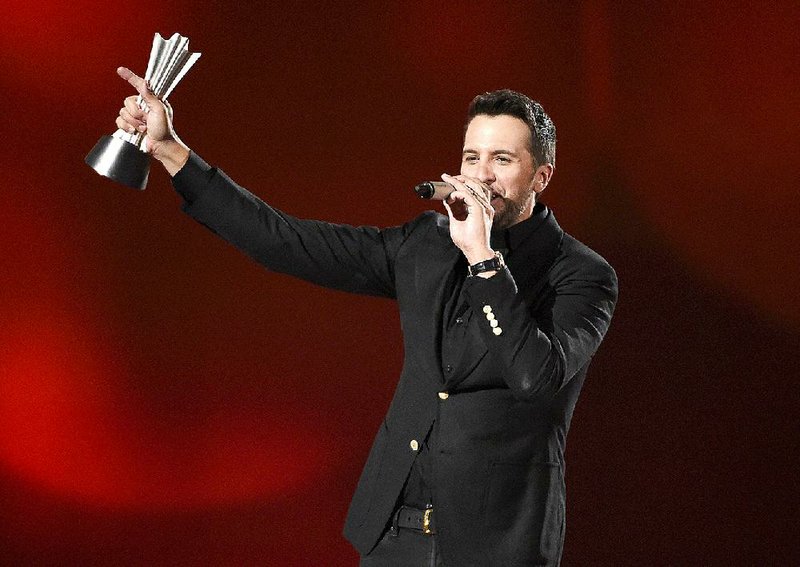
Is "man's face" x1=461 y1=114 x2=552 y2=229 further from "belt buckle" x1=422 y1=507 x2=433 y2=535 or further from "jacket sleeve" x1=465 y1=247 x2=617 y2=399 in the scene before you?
"belt buckle" x1=422 y1=507 x2=433 y2=535

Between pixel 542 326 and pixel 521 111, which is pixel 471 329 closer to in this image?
pixel 542 326

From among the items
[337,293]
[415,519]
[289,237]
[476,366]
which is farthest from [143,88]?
[337,293]

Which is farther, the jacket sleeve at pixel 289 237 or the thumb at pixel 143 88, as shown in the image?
the jacket sleeve at pixel 289 237

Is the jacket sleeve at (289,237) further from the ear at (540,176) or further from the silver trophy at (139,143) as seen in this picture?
the ear at (540,176)

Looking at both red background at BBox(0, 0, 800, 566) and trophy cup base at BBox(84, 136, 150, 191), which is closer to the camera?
trophy cup base at BBox(84, 136, 150, 191)

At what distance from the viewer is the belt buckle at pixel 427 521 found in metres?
1.88

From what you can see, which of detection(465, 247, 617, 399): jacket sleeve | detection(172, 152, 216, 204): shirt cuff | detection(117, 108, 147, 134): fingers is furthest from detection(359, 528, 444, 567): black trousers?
detection(117, 108, 147, 134): fingers

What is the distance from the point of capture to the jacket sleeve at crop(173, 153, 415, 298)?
1982 millimetres

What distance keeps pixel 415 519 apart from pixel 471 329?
35 centimetres

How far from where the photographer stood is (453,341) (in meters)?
1.94

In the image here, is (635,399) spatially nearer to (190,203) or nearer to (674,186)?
(674,186)

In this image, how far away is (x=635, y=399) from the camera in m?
3.48

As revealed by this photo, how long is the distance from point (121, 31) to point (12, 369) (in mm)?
1002

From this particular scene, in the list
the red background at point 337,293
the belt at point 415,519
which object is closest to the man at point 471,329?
the belt at point 415,519
